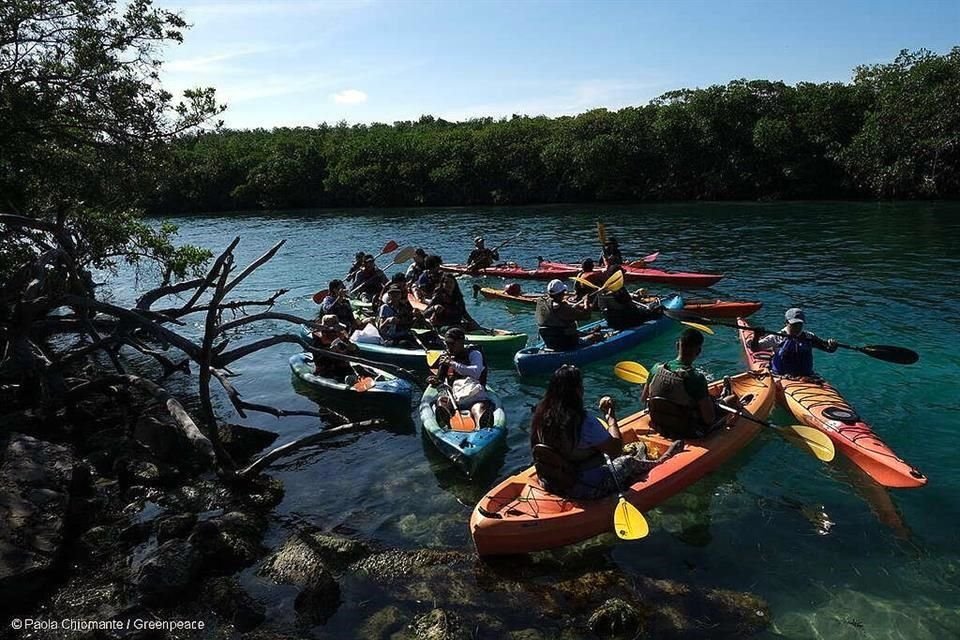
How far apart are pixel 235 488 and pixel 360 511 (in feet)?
4.94

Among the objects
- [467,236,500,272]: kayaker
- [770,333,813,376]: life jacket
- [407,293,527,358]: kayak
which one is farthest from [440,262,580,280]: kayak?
[770,333,813,376]: life jacket

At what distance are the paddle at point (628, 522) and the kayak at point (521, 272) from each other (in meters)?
12.5

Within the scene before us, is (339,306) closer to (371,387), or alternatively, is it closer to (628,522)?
(371,387)

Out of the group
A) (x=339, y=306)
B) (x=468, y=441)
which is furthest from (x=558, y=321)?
(x=339, y=306)

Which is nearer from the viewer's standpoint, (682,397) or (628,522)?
(628,522)

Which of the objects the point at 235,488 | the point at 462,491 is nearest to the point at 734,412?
the point at 462,491

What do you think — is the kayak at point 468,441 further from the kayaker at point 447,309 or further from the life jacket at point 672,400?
the kayaker at point 447,309

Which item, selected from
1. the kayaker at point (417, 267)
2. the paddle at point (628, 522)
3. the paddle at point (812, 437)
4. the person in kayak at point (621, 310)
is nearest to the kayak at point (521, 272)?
the kayaker at point (417, 267)

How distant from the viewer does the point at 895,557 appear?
19.9 ft

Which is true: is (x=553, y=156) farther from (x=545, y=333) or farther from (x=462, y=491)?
(x=462, y=491)

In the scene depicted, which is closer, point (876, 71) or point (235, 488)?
point (235, 488)

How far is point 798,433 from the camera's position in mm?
7207

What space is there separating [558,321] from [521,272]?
8.13m

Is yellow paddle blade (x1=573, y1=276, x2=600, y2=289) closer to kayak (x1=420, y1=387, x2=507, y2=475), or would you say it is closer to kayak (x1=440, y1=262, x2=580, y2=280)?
kayak (x1=440, y1=262, x2=580, y2=280)
